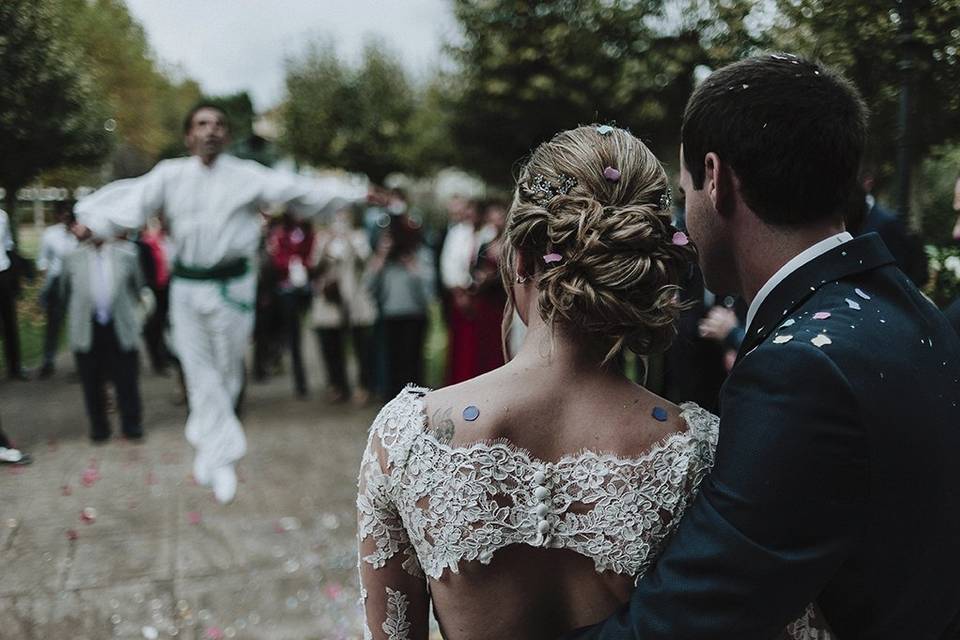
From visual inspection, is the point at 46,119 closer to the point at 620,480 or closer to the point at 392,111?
the point at 620,480

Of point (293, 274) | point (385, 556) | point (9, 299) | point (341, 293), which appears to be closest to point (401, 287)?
point (341, 293)

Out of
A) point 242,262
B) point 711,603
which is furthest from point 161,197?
point 711,603

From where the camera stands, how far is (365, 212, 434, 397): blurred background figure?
747 cm

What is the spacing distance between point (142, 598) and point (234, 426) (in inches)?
51.4

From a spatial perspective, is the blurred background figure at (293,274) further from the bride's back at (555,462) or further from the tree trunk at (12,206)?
the bride's back at (555,462)

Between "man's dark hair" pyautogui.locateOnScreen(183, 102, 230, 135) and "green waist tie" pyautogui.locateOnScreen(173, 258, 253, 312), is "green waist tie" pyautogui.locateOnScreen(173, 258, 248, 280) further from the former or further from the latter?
"man's dark hair" pyautogui.locateOnScreen(183, 102, 230, 135)

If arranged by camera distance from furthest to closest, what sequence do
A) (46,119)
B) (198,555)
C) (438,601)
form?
(198,555) < (46,119) < (438,601)

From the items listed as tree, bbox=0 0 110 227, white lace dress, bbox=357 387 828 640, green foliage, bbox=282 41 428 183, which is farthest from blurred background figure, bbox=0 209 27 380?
green foliage, bbox=282 41 428 183

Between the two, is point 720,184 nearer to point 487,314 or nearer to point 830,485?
point 830,485

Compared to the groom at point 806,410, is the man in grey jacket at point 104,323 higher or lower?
lower

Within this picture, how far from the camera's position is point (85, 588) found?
3457 millimetres

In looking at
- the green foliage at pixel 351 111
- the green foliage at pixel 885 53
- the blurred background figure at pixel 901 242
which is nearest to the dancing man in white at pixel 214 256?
the green foliage at pixel 885 53

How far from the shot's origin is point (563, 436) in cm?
144

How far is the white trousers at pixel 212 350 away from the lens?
459cm
